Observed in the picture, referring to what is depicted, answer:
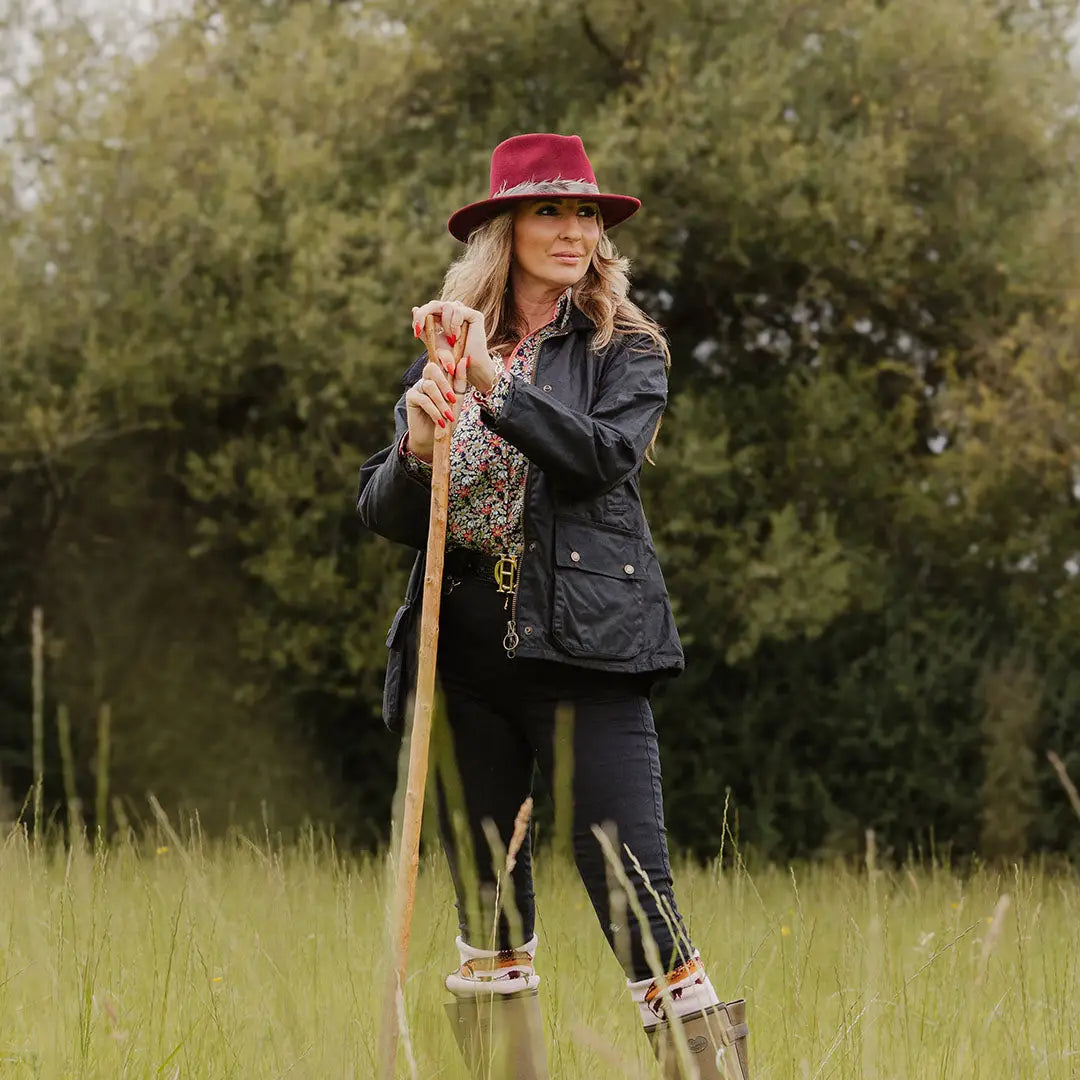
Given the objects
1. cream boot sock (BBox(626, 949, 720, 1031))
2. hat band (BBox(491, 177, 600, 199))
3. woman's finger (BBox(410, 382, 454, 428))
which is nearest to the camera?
woman's finger (BBox(410, 382, 454, 428))

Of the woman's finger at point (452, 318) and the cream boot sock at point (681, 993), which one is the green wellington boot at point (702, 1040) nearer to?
the cream boot sock at point (681, 993)

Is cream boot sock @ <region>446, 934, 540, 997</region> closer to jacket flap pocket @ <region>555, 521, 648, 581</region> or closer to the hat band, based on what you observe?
jacket flap pocket @ <region>555, 521, 648, 581</region>

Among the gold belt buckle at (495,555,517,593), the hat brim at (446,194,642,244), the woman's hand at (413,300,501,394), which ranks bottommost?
the gold belt buckle at (495,555,517,593)

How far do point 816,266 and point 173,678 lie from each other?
4.34m

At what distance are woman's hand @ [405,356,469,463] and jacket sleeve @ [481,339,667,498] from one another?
3.2 inches

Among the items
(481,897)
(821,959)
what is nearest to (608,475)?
(481,897)

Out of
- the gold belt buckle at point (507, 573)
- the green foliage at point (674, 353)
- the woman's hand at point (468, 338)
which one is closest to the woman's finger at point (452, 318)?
the woman's hand at point (468, 338)

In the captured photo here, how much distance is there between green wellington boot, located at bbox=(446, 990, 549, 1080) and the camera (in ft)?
9.27

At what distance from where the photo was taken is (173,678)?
8820mm

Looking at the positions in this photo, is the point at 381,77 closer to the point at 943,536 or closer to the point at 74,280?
the point at 74,280

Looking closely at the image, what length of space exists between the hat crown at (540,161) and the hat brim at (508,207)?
3 centimetres

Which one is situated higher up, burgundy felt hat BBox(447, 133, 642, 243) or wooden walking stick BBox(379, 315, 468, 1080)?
burgundy felt hat BBox(447, 133, 642, 243)

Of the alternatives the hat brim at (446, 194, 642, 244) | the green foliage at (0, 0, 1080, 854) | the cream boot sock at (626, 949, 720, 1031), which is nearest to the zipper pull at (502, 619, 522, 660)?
the cream boot sock at (626, 949, 720, 1031)

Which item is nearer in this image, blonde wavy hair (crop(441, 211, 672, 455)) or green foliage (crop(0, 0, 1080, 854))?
blonde wavy hair (crop(441, 211, 672, 455))
